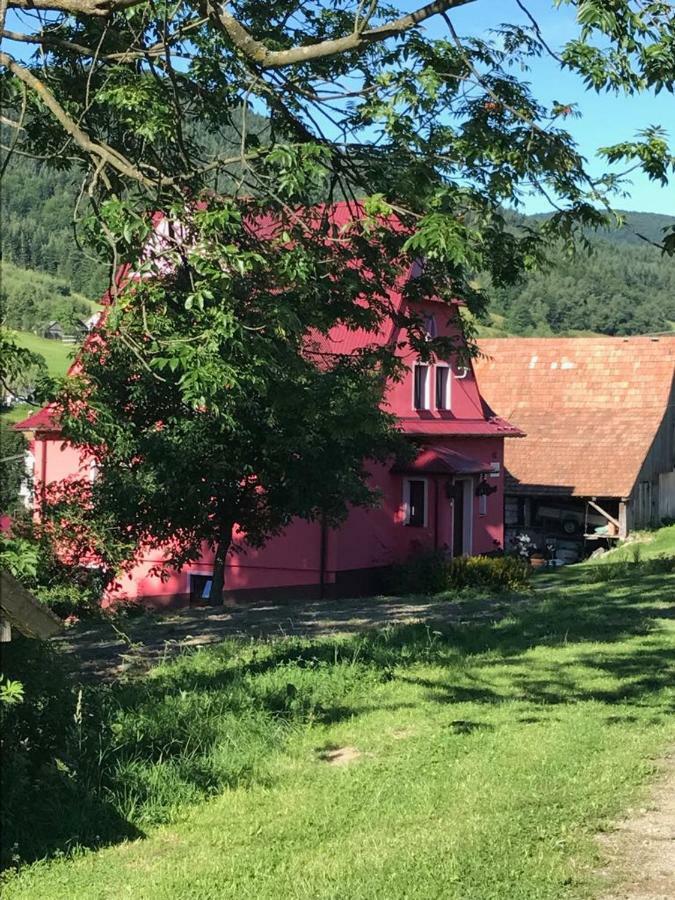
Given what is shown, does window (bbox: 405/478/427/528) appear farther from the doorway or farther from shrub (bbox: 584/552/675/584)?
shrub (bbox: 584/552/675/584)

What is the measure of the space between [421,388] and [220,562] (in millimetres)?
9503

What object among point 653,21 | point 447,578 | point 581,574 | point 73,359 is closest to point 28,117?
point 73,359

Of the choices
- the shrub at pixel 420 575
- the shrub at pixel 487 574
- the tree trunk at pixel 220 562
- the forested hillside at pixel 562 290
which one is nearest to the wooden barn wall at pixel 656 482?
the shrub at pixel 420 575

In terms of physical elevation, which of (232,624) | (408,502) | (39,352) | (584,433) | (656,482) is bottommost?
(232,624)

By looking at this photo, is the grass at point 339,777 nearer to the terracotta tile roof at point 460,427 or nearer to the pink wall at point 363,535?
the pink wall at point 363,535

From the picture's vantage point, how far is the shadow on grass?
676 centimetres

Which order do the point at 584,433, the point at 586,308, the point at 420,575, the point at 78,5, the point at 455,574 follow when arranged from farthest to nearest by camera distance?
the point at 586,308
the point at 584,433
the point at 420,575
the point at 455,574
the point at 78,5

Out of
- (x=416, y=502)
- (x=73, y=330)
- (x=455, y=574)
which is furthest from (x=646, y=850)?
(x=416, y=502)

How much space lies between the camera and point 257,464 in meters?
17.7

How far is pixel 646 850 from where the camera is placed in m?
6.00

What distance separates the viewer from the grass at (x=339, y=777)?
576cm

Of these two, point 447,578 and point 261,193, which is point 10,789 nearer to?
point 261,193

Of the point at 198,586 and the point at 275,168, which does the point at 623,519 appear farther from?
the point at 275,168

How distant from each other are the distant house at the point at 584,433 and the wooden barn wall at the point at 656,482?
0.04 metres
